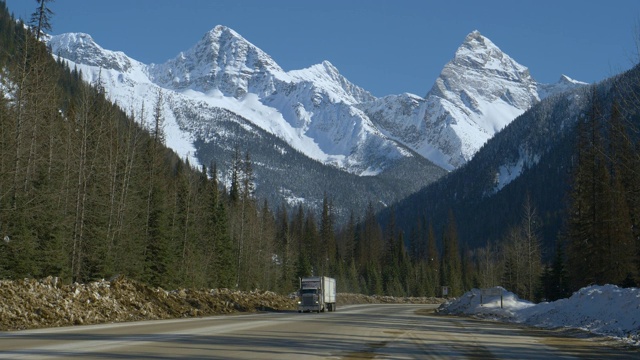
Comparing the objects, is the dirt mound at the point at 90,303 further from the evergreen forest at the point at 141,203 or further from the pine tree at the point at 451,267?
the pine tree at the point at 451,267

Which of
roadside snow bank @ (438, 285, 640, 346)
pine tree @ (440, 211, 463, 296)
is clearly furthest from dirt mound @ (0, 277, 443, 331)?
pine tree @ (440, 211, 463, 296)

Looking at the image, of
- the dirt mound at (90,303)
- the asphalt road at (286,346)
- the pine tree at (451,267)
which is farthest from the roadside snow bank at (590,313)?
the pine tree at (451,267)

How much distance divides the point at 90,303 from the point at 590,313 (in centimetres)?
2290

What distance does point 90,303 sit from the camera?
31.7 m

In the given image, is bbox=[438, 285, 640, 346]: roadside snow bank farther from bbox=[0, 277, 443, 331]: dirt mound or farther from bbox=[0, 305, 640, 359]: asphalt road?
bbox=[0, 277, 443, 331]: dirt mound

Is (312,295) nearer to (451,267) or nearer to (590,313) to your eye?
(590,313)

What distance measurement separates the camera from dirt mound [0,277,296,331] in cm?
2686

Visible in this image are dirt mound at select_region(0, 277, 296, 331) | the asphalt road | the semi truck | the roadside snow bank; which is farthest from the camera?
the semi truck

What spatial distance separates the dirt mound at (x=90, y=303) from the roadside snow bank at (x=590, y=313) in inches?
783

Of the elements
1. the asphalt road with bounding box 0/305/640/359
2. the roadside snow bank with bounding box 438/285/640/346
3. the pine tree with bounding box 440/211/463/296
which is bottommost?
the asphalt road with bounding box 0/305/640/359

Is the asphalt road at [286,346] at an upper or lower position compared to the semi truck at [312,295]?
lower

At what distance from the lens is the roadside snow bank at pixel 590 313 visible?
2522cm

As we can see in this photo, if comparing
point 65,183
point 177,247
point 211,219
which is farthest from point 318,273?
point 65,183

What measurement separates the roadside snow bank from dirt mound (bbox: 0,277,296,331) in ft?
65.3
